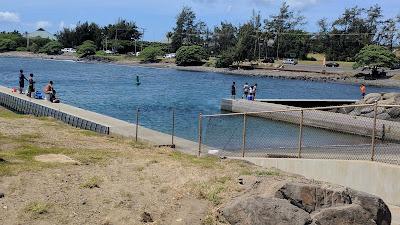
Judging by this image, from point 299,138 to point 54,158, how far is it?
6726mm

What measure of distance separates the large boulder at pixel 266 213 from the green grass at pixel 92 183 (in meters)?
3.01

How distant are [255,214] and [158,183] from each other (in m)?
3.08

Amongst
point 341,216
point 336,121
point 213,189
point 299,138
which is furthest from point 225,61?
point 341,216

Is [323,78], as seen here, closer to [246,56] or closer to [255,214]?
[246,56]

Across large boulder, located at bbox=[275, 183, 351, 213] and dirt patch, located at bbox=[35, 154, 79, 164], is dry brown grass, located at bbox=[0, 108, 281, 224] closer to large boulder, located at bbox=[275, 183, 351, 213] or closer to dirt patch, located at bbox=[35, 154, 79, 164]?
dirt patch, located at bbox=[35, 154, 79, 164]

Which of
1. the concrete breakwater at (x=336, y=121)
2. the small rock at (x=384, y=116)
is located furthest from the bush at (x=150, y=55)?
the small rock at (x=384, y=116)

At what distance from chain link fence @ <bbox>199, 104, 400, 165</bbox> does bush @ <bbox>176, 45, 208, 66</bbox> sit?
406 feet

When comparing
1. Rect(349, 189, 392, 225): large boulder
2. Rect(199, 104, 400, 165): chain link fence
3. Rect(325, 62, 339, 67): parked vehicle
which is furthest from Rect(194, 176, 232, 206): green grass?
Rect(325, 62, 339, 67): parked vehicle

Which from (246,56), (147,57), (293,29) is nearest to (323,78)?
(246,56)

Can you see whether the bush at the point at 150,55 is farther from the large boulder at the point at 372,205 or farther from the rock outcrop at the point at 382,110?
the large boulder at the point at 372,205

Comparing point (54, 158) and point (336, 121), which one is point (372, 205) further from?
point (336, 121)

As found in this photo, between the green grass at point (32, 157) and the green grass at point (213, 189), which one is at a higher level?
the green grass at point (213, 189)

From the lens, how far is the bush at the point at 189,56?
15475cm

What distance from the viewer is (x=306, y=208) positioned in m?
8.85
